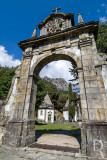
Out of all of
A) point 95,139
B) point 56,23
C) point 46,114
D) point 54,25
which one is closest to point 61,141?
point 95,139

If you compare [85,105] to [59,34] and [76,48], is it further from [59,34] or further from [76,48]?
[59,34]

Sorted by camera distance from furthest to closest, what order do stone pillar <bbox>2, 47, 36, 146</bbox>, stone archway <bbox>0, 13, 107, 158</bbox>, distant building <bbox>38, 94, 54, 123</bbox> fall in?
distant building <bbox>38, 94, 54, 123</bbox>
stone pillar <bbox>2, 47, 36, 146</bbox>
stone archway <bbox>0, 13, 107, 158</bbox>

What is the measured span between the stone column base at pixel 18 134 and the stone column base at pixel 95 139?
2.64 metres

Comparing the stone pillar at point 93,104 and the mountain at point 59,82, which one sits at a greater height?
the mountain at point 59,82

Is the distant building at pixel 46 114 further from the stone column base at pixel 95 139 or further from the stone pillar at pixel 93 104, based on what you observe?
the stone column base at pixel 95 139

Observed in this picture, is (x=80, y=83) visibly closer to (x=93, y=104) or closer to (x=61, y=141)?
(x=93, y=104)

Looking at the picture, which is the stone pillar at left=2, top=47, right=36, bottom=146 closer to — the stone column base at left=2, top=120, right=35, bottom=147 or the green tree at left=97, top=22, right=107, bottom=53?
the stone column base at left=2, top=120, right=35, bottom=147

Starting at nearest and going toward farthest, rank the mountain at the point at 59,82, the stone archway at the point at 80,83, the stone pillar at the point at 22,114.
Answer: the stone archway at the point at 80,83, the stone pillar at the point at 22,114, the mountain at the point at 59,82

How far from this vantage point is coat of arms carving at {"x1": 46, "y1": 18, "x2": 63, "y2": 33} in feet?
24.2

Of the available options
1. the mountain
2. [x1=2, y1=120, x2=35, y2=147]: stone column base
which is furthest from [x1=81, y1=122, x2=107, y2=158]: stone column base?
the mountain

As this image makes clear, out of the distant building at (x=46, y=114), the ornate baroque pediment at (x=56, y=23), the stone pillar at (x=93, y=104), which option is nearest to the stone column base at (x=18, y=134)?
the stone pillar at (x=93, y=104)

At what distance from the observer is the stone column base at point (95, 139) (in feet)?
11.1

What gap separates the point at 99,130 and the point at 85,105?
108 cm

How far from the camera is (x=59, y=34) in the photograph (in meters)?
6.19
